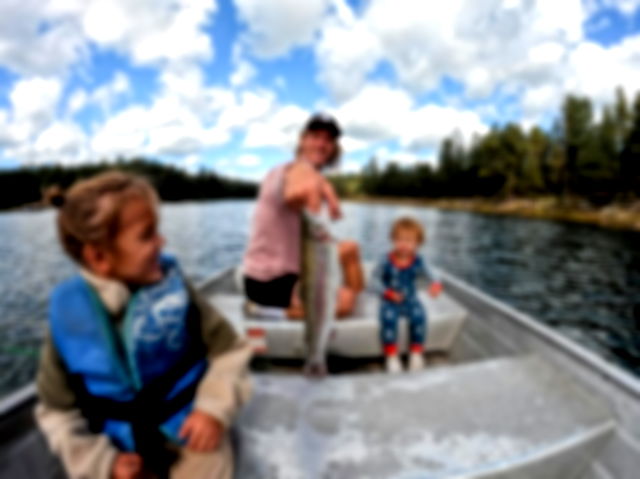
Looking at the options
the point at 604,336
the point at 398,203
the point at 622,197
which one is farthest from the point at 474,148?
the point at 604,336

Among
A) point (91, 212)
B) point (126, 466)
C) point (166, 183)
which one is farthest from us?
point (166, 183)

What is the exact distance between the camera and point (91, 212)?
62.0 inches

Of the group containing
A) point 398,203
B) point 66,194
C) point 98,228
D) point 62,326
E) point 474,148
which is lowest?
point 398,203

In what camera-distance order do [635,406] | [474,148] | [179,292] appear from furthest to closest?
[474,148] → [635,406] → [179,292]

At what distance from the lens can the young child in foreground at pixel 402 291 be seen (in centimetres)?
464

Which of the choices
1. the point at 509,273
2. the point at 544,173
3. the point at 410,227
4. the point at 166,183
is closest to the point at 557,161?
the point at 544,173

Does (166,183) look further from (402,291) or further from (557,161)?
(402,291)

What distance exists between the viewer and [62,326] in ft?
5.40

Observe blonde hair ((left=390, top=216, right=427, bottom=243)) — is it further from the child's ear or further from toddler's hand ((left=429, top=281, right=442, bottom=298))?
the child's ear

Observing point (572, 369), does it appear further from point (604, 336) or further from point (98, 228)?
point (604, 336)

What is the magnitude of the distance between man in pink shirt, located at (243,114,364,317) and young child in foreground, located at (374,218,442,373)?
186 cm

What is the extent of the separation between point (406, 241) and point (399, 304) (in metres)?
0.78

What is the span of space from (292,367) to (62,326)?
146 inches

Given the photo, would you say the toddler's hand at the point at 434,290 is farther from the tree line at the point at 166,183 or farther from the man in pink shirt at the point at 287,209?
the tree line at the point at 166,183
